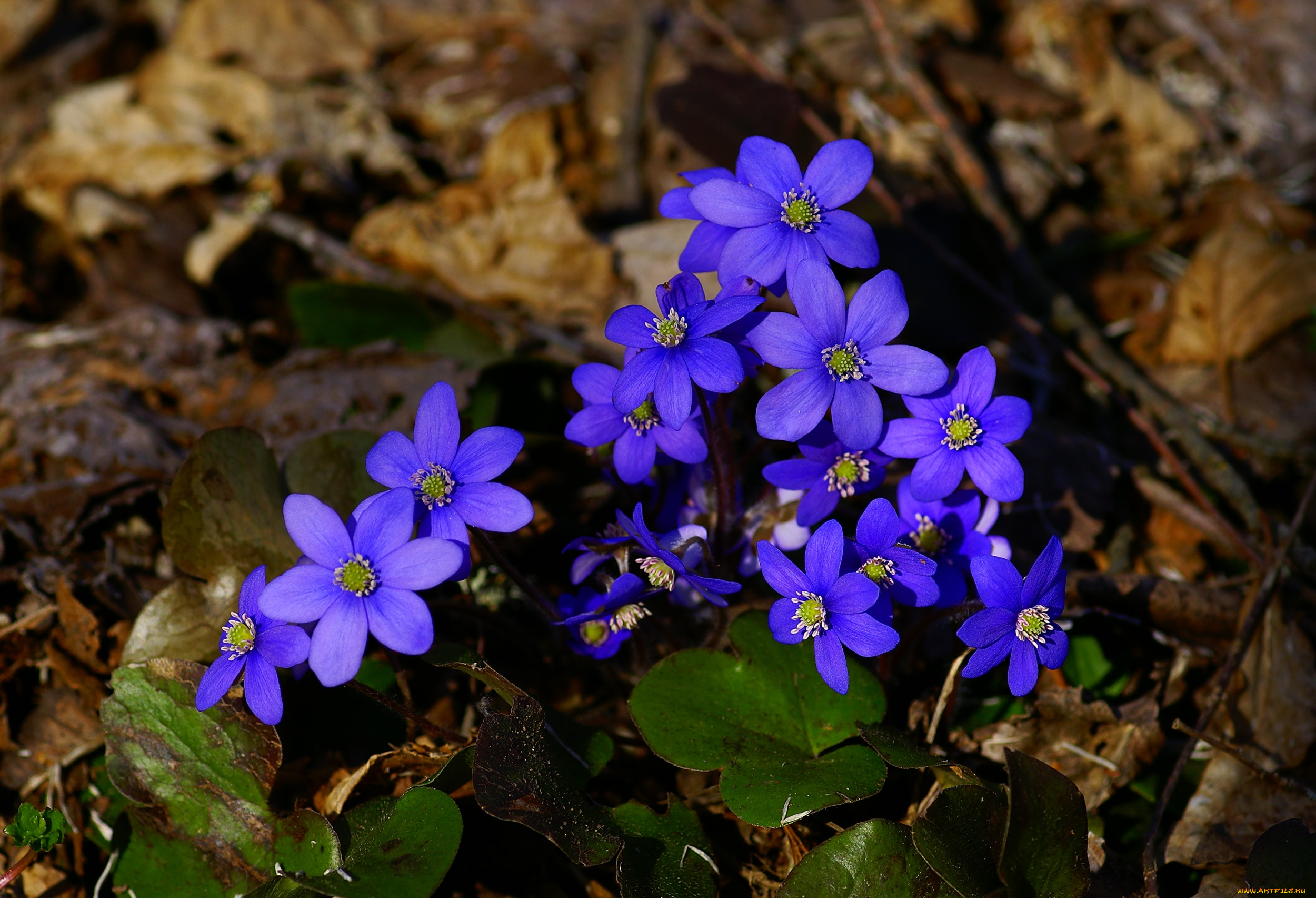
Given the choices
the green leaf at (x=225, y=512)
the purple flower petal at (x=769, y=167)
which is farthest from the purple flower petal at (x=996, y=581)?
the green leaf at (x=225, y=512)

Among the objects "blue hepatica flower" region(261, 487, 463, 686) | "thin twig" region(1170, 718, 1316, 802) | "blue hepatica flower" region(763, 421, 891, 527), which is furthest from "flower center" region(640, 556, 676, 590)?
"thin twig" region(1170, 718, 1316, 802)

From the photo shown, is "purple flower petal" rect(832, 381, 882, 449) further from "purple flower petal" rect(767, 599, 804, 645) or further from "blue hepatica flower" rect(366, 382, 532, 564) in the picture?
"blue hepatica flower" rect(366, 382, 532, 564)

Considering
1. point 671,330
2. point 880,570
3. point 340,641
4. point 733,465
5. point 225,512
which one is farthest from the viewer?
point 225,512

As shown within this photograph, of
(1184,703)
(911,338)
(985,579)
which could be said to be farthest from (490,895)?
(911,338)

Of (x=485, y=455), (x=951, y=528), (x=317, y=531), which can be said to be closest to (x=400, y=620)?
(x=317, y=531)

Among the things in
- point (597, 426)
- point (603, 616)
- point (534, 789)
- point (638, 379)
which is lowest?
point (534, 789)

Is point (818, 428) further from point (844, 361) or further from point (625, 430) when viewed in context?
point (625, 430)

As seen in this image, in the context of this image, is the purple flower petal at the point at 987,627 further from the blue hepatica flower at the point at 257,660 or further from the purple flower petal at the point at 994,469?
the blue hepatica flower at the point at 257,660

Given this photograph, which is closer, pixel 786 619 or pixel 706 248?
pixel 786 619

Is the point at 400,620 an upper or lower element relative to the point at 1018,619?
upper
